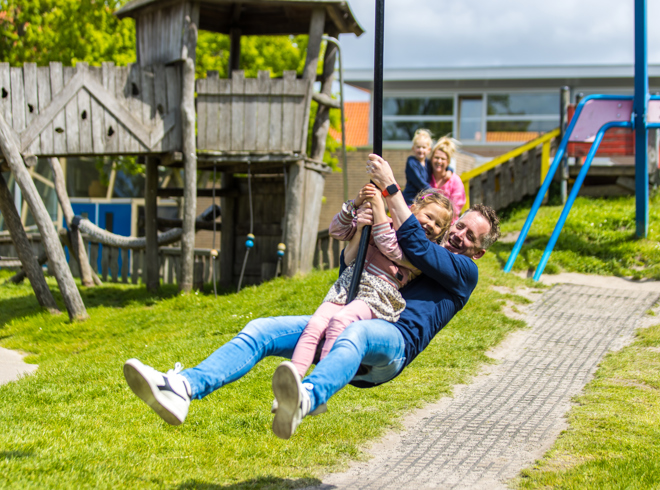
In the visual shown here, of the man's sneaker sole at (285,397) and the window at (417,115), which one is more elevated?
the window at (417,115)

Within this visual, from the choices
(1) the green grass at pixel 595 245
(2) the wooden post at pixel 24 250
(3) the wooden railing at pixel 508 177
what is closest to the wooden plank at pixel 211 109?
(2) the wooden post at pixel 24 250

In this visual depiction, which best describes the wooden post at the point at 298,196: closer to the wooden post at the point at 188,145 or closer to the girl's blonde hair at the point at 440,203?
the wooden post at the point at 188,145

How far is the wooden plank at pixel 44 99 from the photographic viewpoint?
9906 mm

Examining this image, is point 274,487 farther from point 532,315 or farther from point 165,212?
point 165,212

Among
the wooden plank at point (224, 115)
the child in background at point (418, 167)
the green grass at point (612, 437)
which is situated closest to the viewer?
the green grass at point (612, 437)

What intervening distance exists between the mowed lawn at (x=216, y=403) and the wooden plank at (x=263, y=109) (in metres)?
2.10

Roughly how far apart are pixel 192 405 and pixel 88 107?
600 centimetres

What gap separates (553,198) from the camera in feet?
45.5

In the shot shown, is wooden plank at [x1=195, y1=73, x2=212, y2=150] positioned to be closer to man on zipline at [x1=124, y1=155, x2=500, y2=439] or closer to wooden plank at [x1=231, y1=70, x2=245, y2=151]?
wooden plank at [x1=231, y1=70, x2=245, y2=151]

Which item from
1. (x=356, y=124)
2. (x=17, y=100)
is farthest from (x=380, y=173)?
(x=356, y=124)

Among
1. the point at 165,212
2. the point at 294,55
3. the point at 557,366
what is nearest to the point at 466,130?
the point at 294,55

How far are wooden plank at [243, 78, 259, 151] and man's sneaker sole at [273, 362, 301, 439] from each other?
25.1 feet

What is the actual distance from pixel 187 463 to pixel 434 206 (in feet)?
7.01

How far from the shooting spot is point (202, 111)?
1045cm
